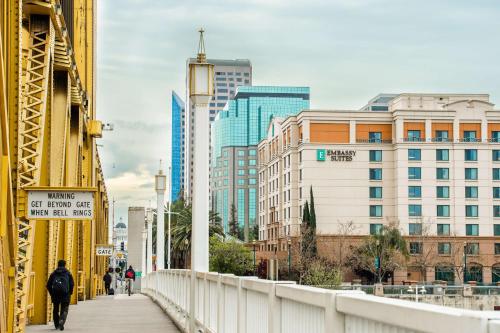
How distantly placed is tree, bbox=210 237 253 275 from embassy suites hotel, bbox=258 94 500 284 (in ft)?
29.6

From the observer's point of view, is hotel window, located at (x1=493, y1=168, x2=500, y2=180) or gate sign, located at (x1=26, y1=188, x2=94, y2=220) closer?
gate sign, located at (x1=26, y1=188, x2=94, y2=220)

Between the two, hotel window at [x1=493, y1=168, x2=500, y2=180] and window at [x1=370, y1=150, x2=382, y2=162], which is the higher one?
window at [x1=370, y1=150, x2=382, y2=162]

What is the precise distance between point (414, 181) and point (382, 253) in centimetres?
1233

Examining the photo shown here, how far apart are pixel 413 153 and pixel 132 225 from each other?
1658 inches

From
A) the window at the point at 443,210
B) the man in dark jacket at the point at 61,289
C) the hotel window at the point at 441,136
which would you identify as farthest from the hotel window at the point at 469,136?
the man in dark jacket at the point at 61,289

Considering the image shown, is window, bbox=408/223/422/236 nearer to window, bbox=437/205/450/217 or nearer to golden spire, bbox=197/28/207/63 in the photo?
window, bbox=437/205/450/217

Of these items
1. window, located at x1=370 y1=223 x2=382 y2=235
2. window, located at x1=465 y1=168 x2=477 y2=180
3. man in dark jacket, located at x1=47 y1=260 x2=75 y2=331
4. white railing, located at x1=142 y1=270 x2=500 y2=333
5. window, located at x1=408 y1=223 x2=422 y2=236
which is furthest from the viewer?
window, located at x1=465 y1=168 x2=477 y2=180

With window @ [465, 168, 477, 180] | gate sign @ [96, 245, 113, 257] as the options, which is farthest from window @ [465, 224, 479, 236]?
gate sign @ [96, 245, 113, 257]

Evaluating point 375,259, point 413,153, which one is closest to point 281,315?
point 375,259

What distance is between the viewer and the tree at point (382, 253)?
106 metres

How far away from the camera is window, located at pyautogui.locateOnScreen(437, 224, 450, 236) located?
113 meters

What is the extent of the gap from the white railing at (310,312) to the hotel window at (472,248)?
10041cm

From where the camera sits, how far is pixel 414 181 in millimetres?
113125

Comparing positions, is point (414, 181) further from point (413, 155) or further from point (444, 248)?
point (444, 248)
